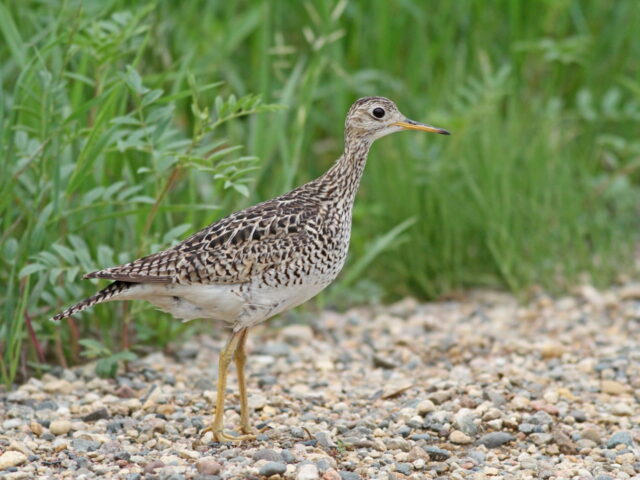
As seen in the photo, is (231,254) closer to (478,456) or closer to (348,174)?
(348,174)

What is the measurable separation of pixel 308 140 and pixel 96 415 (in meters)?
3.69

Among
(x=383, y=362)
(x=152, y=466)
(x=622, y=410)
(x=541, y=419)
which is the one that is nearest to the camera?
(x=152, y=466)

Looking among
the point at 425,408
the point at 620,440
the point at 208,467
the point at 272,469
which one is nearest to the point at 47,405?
the point at 208,467

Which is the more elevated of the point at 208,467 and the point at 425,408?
the point at 208,467

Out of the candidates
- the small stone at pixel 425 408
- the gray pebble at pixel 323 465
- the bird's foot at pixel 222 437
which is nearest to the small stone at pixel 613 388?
the small stone at pixel 425 408

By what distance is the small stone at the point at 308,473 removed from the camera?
168 inches

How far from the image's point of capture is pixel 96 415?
5.23 metres

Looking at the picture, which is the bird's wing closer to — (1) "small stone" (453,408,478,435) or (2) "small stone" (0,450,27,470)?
(2) "small stone" (0,450,27,470)

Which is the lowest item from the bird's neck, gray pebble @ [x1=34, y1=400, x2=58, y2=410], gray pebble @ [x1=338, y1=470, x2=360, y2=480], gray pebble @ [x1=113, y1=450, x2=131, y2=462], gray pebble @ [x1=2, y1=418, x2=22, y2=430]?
gray pebble @ [x1=338, y1=470, x2=360, y2=480]

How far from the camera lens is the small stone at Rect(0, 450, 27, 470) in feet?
14.6

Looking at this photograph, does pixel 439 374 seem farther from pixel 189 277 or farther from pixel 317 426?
pixel 189 277

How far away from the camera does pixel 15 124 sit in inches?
226

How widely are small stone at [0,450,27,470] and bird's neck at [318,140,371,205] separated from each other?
1936mm

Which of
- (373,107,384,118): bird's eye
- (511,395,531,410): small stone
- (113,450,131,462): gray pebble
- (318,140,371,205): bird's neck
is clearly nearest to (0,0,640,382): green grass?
(318,140,371,205): bird's neck
